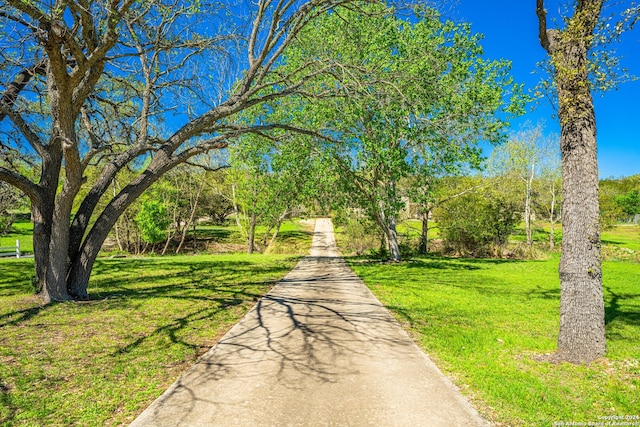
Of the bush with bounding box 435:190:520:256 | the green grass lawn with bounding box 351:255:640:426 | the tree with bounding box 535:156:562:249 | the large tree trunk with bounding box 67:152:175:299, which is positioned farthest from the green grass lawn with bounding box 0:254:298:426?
the tree with bounding box 535:156:562:249

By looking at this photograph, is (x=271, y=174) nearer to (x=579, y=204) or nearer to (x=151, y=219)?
(x=151, y=219)

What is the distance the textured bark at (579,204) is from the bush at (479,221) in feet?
56.8

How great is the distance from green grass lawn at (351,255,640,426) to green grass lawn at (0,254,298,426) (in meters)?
3.53

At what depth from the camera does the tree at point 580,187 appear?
4703 millimetres

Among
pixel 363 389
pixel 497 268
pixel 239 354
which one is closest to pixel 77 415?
pixel 239 354

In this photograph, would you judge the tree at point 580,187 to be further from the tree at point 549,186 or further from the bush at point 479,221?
the tree at point 549,186

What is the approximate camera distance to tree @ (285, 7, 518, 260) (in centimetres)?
977

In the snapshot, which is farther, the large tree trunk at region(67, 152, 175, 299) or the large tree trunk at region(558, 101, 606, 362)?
the large tree trunk at region(67, 152, 175, 299)

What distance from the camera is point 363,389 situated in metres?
3.90

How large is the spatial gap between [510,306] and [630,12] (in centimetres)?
631

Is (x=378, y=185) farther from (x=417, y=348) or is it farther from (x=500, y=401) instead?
(x=500, y=401)

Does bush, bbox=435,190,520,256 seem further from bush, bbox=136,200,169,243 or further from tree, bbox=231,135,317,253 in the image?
bush, bbox=136,200,169,243

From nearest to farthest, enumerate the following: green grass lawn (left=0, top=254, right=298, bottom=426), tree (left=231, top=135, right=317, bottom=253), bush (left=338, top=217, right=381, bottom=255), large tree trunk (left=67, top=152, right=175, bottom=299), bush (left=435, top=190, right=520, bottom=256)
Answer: green grass lawn (left=0, top=254, right=298, bottom=426) → large tree trunk (left=67, top=152, right=175, bottom=299) → tree (left=231, top=135, right=317, bottom=253) → bush (left=435, top=190, right=520, bottom=256) → bush (left=338, top=217, right=381, bottom=255)

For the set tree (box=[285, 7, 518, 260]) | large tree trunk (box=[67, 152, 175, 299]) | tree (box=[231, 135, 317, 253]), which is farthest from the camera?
tree (box=[231, 135, 317, 253])
